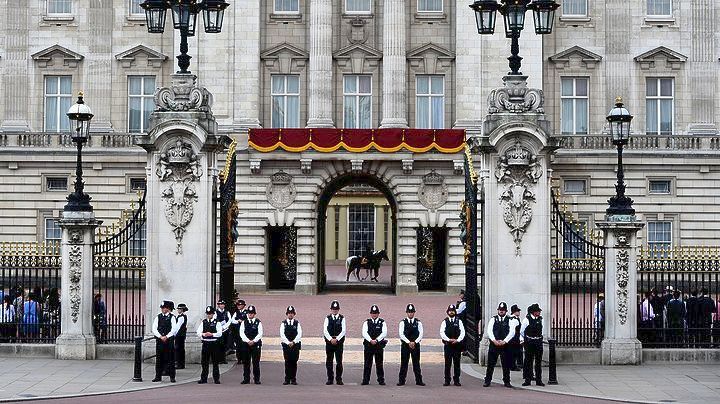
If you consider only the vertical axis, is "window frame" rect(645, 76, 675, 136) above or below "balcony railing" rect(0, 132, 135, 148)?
above

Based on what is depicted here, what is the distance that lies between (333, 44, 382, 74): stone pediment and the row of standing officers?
28.6 meters

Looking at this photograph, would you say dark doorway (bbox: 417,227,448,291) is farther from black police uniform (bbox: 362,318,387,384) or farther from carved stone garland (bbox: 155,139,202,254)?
black police uniform (bbox: 362,318,387,384)

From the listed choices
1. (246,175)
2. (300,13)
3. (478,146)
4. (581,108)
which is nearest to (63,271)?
(478,146)

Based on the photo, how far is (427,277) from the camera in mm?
50750

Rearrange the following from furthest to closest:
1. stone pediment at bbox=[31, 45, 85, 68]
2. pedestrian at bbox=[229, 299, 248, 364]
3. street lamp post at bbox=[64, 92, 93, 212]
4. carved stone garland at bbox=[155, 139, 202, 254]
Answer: stone pediment at bbox=[31, 45, 85, 68]
street lamp post at bbox=[64, 92, 93, 212]
carved stone garland at bbox=[155, 139, 202, 254]
pedestrian at bbox=[229, 299, 248, 364]

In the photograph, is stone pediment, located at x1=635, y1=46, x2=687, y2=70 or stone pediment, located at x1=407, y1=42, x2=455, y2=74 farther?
stone pediment, located at x1=635, y1=46, x2=687, y2=70

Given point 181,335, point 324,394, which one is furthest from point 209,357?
point 324,394

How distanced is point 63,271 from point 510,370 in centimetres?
987

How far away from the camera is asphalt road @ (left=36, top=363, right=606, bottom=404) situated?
69.6 ft

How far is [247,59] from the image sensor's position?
167 ft

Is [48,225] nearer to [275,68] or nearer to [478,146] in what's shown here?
[275,68]

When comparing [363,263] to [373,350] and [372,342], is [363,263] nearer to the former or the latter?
[373,350]

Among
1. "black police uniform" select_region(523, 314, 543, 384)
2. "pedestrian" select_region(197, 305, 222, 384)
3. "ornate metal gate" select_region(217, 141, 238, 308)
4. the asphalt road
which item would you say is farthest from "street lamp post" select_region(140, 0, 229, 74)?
"black police uniform" select_region(523, 314, 543, 384)

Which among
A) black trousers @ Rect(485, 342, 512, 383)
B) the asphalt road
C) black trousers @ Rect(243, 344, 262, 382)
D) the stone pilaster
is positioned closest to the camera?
the asphalt road
